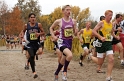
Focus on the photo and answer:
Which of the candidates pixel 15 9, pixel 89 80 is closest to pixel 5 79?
pixel 89 80

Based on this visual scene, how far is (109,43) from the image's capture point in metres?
7.70

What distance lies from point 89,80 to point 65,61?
1.02 m

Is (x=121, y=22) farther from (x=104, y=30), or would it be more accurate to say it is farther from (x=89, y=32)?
(x=104, y=30)

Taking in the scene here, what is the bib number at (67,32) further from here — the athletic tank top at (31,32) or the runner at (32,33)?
the athletic tank top at (31,32)

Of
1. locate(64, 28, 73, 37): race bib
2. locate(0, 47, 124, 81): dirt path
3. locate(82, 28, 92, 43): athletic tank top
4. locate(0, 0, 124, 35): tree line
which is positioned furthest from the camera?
locate(0, 0, 124, 35): tree line

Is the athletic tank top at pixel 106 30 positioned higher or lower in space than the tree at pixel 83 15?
lower

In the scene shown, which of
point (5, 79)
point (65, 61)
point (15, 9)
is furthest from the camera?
point (15, 9)

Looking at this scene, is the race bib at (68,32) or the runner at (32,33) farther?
the runner at (32,33)

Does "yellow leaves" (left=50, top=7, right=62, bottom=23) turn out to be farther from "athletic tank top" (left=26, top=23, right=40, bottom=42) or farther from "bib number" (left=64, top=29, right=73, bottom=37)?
"bib number" (left=64, top=29, right=73, bottom=37)

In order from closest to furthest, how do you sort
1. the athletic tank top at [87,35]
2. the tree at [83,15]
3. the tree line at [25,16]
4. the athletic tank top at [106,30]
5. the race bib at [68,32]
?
the race bib at [68,32] → the athletic tank top at [106,30] → the athletic tank top at [87,35] → the tree line at [25,16] → the tree at [83,15]

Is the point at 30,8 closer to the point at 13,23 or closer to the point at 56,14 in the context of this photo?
the point at 56,14

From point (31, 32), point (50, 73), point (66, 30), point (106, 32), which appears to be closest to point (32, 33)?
point (31, 32)

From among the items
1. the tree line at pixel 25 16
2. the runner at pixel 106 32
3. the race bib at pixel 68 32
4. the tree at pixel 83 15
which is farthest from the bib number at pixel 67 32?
the tree at pixel 83 15

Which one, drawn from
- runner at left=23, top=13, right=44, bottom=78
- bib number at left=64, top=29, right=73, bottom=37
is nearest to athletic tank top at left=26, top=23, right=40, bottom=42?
runner at left=23, top=13, right=44, bottom=78
